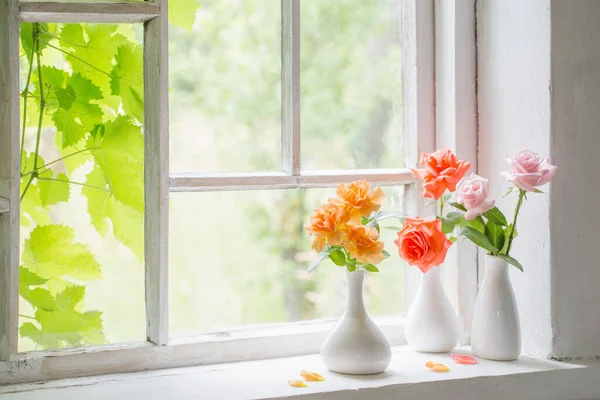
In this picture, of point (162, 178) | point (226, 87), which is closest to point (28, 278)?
point (162, 178)

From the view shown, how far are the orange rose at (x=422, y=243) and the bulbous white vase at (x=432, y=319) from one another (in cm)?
10

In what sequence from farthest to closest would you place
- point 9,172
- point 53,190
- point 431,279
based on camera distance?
point 431,279 < point 53,190 < point 9,172

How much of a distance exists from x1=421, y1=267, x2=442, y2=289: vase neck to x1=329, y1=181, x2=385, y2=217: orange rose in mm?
202

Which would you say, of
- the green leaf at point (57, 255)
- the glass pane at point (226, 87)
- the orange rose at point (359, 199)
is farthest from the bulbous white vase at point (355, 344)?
the green leaf at point (57, 255)

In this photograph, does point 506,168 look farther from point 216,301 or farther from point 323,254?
point 216,301

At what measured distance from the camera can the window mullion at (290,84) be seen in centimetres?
145

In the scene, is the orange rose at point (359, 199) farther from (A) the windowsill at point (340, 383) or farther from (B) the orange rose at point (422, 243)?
(A) the windowsill at point (340, 383)

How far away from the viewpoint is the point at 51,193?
4.40 feet

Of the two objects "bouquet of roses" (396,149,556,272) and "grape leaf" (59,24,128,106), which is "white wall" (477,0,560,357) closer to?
"bouquet of roses" (396,149,556,272)

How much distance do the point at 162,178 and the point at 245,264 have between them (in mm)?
246

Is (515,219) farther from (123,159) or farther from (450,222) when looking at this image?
(123,159)

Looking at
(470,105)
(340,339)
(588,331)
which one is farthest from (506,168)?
(340,339)

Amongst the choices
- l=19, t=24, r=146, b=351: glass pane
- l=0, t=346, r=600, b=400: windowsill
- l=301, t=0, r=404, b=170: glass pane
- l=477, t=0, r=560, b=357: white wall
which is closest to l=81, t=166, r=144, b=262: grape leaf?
l=19, t=24, r=146, b=351: glass pane

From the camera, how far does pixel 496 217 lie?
139 centimetres
